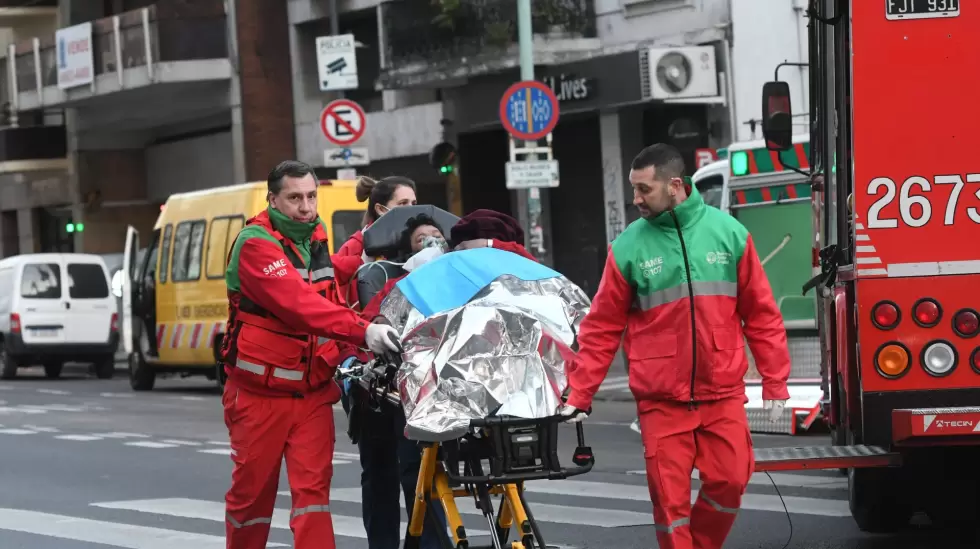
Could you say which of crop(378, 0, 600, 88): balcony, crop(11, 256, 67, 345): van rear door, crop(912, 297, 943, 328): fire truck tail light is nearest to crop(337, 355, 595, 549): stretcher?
crop(912, 297, 943, 328): fire truck tail light

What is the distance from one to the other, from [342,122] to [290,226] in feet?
52.8

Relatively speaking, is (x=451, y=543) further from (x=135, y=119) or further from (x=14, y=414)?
(x=135, y=119)

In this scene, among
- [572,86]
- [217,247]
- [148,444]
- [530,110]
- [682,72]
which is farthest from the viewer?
[572,86]

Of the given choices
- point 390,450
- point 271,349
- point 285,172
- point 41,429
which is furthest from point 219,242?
point 271,349

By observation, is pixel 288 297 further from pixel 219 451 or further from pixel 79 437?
pixel 79 437

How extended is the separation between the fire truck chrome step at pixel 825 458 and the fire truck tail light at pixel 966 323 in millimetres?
573

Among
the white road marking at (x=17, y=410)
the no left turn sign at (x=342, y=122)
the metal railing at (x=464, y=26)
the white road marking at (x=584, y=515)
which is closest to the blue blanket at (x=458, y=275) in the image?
the white road marking at (x=584, y=515)

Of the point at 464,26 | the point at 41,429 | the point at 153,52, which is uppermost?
the point at 153,52

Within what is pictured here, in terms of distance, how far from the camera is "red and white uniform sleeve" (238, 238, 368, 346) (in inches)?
271

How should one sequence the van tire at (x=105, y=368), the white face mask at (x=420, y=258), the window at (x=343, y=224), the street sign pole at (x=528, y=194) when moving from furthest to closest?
the van tire at (x=105, y=368) → the street sign pole at (x=528, y=194) → the window at (x=343, y=224) → the white face mask at (x=420, y=258)

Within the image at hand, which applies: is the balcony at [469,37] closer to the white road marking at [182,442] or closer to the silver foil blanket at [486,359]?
the white road marking at [182,442]

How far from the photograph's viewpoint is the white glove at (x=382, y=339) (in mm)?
6664

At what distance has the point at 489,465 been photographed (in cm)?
677

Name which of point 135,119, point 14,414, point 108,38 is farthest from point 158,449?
point 135,119
